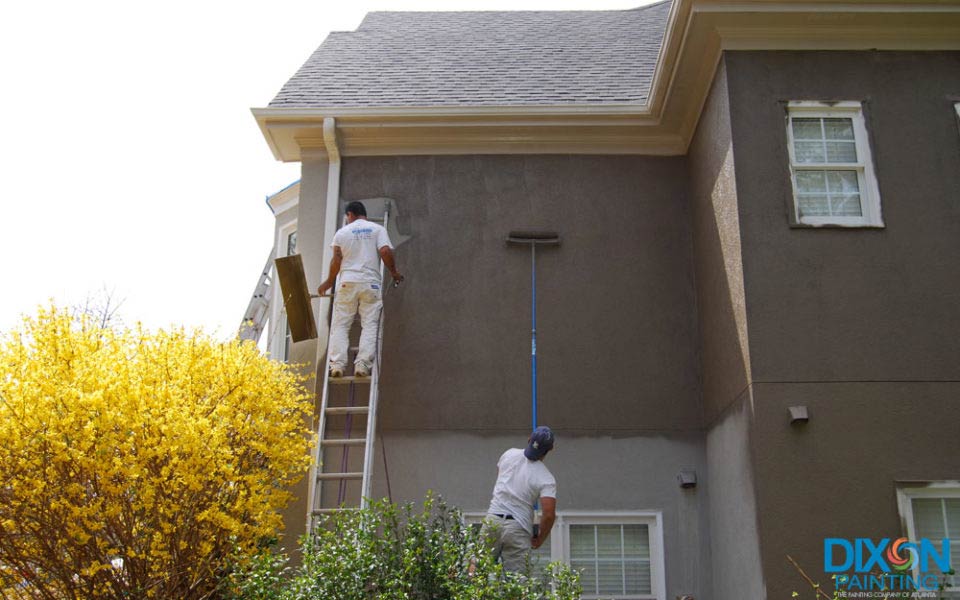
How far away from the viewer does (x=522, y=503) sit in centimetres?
648

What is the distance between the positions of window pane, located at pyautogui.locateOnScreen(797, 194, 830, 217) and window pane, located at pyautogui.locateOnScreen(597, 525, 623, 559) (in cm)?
304

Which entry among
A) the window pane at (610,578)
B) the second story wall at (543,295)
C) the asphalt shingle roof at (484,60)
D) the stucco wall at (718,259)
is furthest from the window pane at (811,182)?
the window pane at (610,578)

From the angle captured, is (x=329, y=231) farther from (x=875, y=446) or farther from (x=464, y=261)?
(x=875, y=446)

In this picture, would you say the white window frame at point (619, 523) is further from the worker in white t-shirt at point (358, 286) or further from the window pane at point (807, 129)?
the window pane at point (807, 129)

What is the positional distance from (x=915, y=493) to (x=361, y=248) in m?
4.74

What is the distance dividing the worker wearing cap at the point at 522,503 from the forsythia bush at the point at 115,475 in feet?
5.57

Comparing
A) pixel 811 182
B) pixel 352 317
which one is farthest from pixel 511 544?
pixel 811 182

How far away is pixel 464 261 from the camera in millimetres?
8555

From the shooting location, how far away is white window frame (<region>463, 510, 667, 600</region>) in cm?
751

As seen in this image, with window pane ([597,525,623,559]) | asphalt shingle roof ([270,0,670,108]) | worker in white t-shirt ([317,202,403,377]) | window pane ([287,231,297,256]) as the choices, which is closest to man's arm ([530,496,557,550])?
window pane ([597,525,623,559])

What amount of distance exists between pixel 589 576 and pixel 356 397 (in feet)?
8.30

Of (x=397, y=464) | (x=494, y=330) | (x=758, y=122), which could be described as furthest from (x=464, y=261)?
(x=758, y=122)

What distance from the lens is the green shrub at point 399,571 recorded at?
5.30 m

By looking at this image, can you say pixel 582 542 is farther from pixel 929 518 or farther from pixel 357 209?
pixel 357 209
